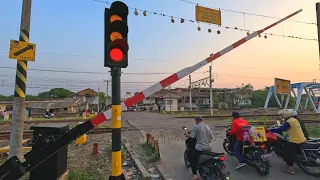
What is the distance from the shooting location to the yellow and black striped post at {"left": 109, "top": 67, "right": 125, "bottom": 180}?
2609mm

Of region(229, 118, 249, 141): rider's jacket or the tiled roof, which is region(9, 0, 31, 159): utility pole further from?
the tiled roof

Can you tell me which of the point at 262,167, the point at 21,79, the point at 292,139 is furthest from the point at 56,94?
the point at 292,139

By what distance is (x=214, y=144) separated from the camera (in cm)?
915

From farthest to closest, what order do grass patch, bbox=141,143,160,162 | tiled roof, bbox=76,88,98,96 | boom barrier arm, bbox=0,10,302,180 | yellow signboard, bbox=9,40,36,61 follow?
tiled roof, bbox=76,88,98,96
grass patch, bbox=141,143,160,162
yellow signboard, bbox=9,40,36,61
boom barrier arm, bbox=0,10,302,180

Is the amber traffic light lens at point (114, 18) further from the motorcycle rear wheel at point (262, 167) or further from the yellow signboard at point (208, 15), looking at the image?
the yellow signboard at point (208, 15)

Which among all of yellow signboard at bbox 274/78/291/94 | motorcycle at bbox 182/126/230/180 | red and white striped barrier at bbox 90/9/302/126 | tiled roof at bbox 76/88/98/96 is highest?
tiled roof at bbox 76/88/98/96

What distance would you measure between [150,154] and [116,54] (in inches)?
214

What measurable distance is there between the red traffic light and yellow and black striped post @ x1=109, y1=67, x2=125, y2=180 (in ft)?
0.39

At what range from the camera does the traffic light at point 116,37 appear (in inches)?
104

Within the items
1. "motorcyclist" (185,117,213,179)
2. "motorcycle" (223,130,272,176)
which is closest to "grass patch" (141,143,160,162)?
"motorcyclist" (185,117,213,179)

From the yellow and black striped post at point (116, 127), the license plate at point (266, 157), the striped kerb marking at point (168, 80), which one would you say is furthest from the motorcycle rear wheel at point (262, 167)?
the yellow and black striped post at point (116, 127)

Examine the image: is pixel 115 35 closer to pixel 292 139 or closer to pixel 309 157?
pixel 292 139

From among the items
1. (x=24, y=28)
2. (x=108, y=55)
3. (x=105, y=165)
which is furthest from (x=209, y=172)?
(x=24, y=28)

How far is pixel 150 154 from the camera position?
7.44m
